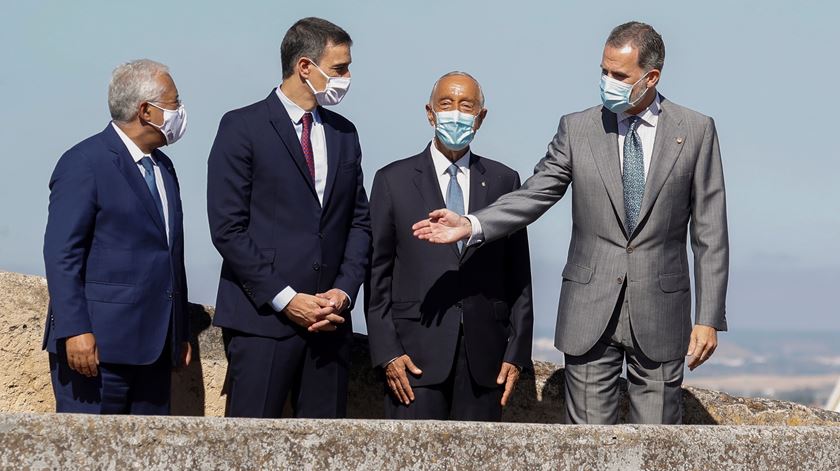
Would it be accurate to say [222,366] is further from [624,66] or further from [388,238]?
[624,66]

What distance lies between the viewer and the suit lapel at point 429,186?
6211 mm

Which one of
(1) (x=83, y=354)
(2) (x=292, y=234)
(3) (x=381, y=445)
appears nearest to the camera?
(3) (x=381, y=445)

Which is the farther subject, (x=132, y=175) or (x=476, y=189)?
(x=476, y=189)

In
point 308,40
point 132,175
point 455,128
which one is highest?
point 308,40

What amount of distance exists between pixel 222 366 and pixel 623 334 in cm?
250

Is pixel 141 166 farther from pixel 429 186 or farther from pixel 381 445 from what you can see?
pixel 381 445

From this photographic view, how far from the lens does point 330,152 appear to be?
6.09 metres

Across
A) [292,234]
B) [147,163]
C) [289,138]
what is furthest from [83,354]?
[289,138]

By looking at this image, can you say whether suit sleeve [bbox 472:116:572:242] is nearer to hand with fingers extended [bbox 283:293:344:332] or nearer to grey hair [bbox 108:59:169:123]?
hand with fingers extended [bbox 283:293:344:332]

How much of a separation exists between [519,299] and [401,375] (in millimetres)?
715

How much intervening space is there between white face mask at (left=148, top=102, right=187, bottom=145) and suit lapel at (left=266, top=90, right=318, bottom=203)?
1.34ft

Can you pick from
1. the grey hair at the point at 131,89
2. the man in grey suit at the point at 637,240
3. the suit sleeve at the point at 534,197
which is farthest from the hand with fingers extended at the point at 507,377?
the grey hair at the point at 131,89

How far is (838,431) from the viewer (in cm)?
512

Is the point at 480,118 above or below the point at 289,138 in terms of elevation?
above
